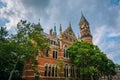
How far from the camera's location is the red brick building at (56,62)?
1187 inches

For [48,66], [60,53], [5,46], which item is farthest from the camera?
[60,53]

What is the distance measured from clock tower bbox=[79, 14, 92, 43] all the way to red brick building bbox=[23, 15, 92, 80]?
4.61m

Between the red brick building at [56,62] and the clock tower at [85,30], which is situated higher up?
the clock tower at [85,30]

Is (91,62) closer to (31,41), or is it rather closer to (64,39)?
(64,39)

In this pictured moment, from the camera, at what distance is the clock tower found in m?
44.2

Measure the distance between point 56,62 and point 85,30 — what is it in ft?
51.3

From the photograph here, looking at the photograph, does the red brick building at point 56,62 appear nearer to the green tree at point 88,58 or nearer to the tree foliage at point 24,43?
the green tree at point 88,58

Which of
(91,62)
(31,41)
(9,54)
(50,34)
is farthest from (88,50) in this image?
(9,54)

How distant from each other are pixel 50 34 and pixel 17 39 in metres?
13.1

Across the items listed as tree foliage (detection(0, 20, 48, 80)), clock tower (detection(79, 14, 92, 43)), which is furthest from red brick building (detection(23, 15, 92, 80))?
tree foliage (detection(0, 20, 48, 80))

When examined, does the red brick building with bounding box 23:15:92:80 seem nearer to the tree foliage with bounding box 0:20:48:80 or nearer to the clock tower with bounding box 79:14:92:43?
the clock tower with bounding box 79:14:92:43

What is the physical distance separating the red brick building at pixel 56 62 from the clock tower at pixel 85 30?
4.61m

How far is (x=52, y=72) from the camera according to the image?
32.2m

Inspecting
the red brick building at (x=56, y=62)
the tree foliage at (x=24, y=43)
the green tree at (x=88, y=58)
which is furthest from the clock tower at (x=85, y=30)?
the tree foliage at (x=24, y=43)
